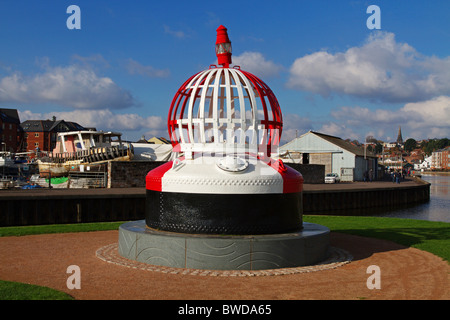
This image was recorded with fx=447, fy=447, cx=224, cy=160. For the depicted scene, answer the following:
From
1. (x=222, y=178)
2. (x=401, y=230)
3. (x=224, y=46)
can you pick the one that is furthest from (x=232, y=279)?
(x=401, y=230)

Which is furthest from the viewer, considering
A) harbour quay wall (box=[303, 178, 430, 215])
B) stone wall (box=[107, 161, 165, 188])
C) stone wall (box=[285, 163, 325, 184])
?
stone wall (box=[285, 163, 325, 184])

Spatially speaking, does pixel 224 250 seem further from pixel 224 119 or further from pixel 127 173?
pixel 127 173

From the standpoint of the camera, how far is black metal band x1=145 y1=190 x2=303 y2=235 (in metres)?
11.2

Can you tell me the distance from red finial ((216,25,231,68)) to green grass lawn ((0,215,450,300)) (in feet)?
25.4

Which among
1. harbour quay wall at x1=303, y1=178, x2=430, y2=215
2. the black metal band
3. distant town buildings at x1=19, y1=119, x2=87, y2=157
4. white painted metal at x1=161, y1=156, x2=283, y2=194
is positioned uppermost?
distant town buildings at x1=19, y1=119, x2=87, y2=157

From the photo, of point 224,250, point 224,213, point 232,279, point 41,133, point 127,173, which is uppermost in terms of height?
point 41,133

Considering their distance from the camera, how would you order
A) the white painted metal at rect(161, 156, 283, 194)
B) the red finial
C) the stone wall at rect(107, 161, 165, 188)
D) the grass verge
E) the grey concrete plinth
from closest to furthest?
the grey concrete plinth → the white painted metal at rect(161, 156, 283, 194) → the red finial → the grass verge → the stone wall at rect(107, 161, 165, 188)

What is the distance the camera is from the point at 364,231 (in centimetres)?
1698

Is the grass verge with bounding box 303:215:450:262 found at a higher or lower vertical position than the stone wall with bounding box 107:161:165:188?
lower

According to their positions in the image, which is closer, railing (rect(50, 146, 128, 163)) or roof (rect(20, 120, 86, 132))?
railing (rect(50, 146, 128, 163))

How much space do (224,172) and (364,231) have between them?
8.12 m

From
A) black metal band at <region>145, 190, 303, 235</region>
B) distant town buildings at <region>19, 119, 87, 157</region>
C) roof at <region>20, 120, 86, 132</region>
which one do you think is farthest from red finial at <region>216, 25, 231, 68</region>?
roof at <region>20, 120, 86, 132</region>

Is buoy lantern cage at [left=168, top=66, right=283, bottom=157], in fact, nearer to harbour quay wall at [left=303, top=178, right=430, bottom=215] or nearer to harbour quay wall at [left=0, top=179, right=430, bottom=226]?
harbour quay wall at [left=0, top=179, right=430, bottom=226]
